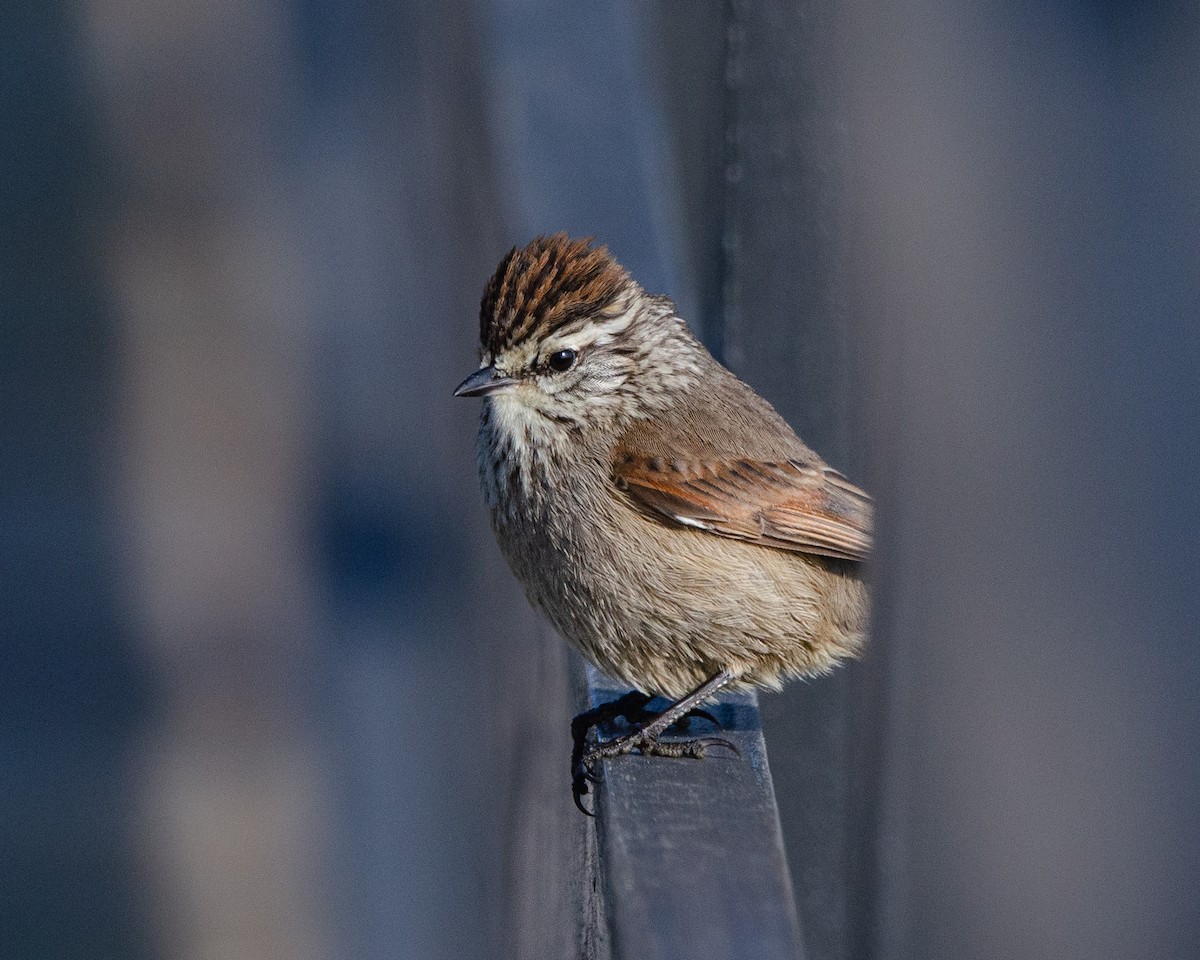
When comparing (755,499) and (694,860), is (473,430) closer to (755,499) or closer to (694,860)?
(755,499)

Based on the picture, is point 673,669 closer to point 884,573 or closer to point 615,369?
point 615,369

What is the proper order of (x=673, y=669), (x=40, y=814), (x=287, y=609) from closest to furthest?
(x=673, y=669)
(x=40, y=814)
(x=287, y=609)

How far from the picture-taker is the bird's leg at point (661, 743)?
2.81 meters

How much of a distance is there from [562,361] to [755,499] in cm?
51

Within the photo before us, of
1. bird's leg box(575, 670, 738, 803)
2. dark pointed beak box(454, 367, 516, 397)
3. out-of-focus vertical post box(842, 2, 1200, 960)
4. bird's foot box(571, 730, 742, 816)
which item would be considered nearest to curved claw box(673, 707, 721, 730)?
bird's leg box(575, 670, 738, 803)

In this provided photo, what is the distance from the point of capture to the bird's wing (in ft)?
12.1

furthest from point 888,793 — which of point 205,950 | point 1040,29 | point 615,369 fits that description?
point 205,950

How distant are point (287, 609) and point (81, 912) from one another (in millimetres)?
1896

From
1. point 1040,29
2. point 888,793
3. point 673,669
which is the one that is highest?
point 1040,29

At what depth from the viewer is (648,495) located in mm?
3662

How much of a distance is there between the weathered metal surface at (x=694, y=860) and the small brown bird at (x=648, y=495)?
2.74 ft

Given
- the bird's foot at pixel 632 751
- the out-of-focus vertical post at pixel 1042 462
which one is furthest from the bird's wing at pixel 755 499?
the out-of-focus vertical post at pixel 1042 462

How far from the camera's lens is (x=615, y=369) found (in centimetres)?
390

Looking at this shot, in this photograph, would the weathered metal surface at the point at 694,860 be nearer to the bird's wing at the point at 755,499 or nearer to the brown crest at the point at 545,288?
the bird's wing at the point at 755,499
